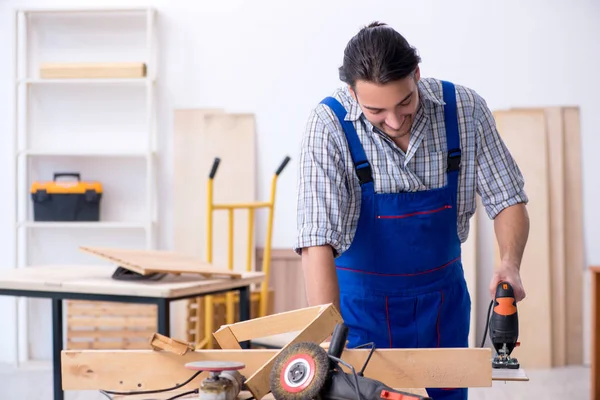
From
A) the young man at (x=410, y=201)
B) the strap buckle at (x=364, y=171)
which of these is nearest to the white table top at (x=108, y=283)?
the young man at (x=410, y=201)

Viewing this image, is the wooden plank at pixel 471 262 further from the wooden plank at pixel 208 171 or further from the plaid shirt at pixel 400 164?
the plaid shirt at pixel 400 164

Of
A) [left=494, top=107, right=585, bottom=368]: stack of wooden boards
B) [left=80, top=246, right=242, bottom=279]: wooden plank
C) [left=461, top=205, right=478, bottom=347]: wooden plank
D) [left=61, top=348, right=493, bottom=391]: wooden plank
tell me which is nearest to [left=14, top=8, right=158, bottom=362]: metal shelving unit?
[left=80, top=246, right=242, bottom=279]: wooden plank

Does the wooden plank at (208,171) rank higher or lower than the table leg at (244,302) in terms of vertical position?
higher

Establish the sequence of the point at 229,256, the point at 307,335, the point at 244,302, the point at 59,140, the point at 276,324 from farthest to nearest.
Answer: the point at 59,140 < the point at 229,256 < the point at 244,302 < the point at 276,324 < the point at 307,335

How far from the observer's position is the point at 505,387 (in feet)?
14.9

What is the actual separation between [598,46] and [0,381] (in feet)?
14.0

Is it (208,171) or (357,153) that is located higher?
(208,171)

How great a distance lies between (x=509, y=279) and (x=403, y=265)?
0.28m

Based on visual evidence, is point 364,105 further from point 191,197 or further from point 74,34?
point 74,34

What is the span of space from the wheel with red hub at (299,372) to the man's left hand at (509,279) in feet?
2.17

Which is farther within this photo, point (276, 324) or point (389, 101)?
point (389, 101)

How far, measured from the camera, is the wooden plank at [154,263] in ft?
9.92

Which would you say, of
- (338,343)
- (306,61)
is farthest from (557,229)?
(338,343)

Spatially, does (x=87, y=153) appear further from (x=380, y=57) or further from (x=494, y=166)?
(x=380, y=57)
